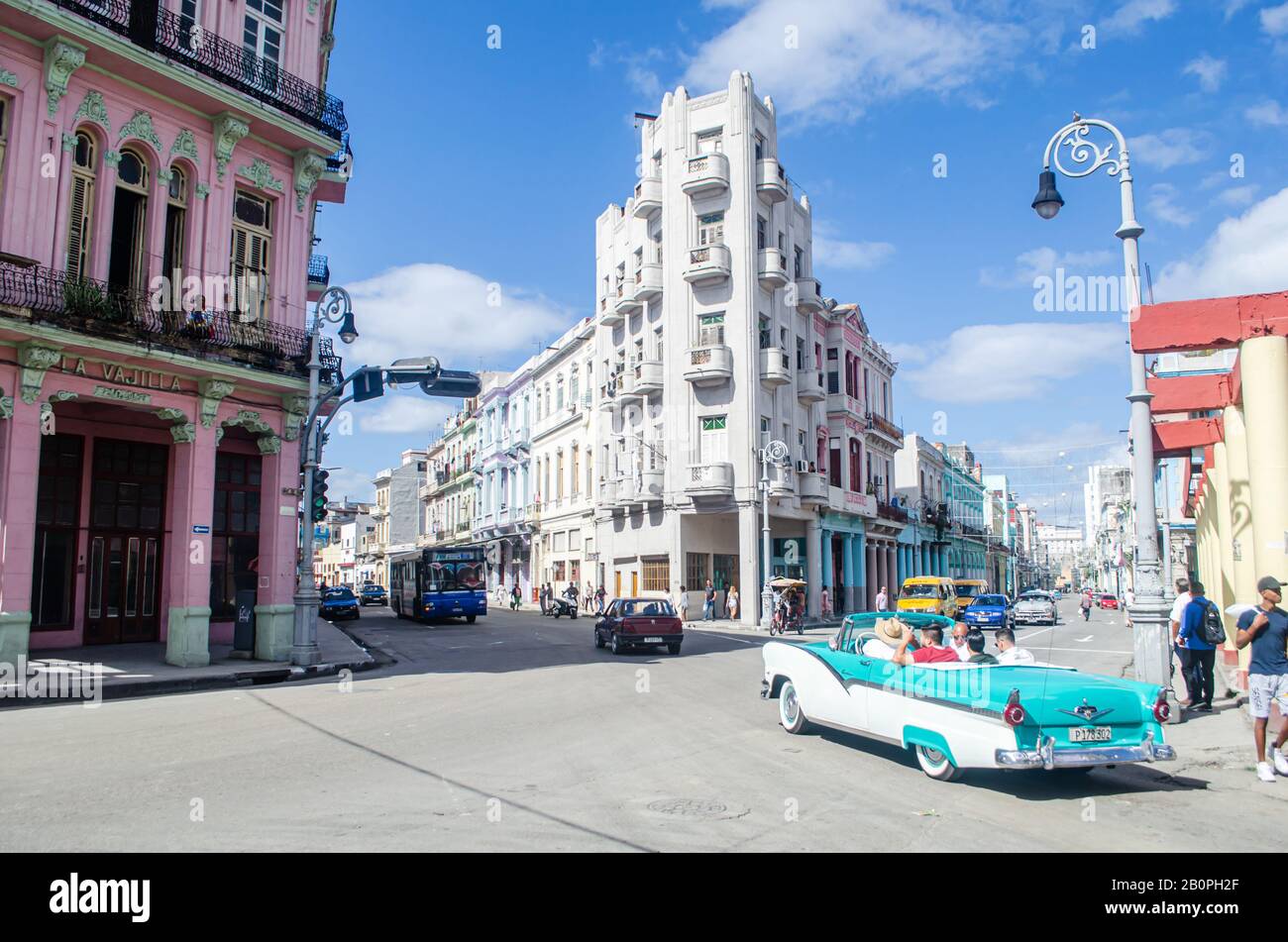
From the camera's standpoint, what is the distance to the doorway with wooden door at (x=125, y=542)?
20.8 metres

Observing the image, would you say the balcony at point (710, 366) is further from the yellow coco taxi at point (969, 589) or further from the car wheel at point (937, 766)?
the car wheel at point (937, 766)

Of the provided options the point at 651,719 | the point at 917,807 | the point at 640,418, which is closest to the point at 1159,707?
the point at 917,807

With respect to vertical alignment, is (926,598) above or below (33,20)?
below

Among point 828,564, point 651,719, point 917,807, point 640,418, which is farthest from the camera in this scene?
point 828,564

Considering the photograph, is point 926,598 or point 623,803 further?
point 926,598

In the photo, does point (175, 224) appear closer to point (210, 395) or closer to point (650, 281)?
point (210, 395)

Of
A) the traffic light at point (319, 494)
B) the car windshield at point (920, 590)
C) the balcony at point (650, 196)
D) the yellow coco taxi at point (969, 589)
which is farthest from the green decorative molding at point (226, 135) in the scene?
the yellow coco taxi at point (969, 589)

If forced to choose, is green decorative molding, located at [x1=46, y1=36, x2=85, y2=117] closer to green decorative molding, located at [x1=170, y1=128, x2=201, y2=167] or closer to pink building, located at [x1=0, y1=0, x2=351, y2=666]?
pink building, located at [x1=0, y1=0, x2=351, y2=666]

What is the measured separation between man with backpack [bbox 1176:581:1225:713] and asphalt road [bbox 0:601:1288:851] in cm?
84

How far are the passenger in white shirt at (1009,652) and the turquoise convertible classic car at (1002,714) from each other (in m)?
0.24

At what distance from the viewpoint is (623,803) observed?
7270 mm

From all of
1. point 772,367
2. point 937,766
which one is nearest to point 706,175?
point 772,367

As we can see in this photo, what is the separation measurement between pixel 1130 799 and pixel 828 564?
38.1 m
